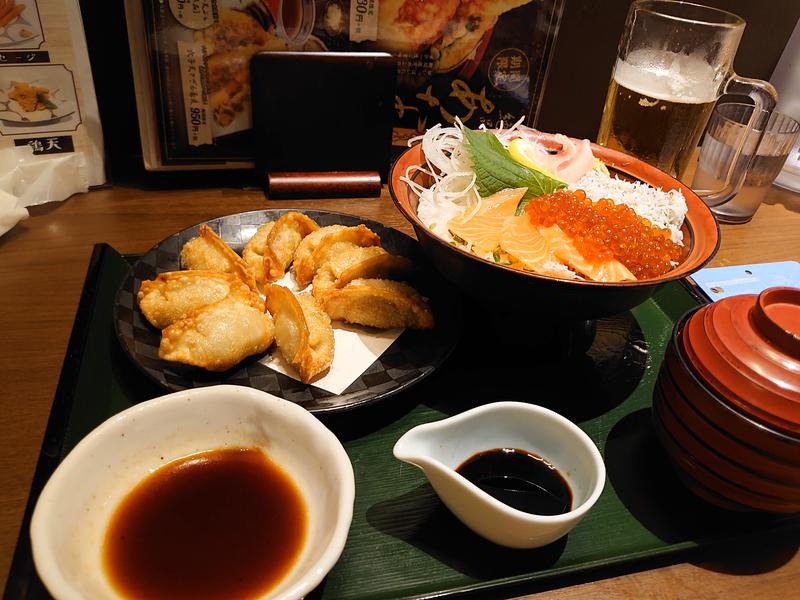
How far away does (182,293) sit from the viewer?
134 centimetres

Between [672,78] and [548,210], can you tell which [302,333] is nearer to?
[548,210]

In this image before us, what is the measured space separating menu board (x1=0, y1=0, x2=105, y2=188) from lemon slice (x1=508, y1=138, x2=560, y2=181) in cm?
130

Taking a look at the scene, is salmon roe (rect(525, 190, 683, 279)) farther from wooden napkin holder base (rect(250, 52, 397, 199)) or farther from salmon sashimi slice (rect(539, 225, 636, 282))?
wooden napkin holder base (rect(250, 52, 397, 199))

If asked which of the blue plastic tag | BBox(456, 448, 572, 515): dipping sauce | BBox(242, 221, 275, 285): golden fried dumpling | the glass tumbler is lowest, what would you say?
the blue plastic tag

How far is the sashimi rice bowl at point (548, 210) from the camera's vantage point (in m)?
1.29

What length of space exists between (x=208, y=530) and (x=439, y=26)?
1.70 meters

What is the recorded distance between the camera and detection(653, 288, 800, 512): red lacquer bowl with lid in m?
0.93

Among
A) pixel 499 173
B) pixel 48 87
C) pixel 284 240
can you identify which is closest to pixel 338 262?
pixel 284 240

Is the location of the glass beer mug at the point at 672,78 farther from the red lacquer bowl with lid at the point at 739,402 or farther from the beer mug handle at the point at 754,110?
the red lacquer bowl with lid at the point at 739,402

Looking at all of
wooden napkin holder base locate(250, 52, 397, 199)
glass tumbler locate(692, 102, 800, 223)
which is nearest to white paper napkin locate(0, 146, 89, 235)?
wooden napkin holder base locate(250, 52, 397, 199)

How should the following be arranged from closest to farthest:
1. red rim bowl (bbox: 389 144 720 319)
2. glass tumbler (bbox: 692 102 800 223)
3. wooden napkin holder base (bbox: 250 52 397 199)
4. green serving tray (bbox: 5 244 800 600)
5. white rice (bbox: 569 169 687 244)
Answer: green serving tray (bbox: 5 244 800 600)
red rim bowl (bbox: 389 144 720 319)
white rice (bbox: 569 169 687 244)
wooden napkin holder base (bbox: 250 52 397 199)
glass tumbler (bbox: 692 102 800 223)

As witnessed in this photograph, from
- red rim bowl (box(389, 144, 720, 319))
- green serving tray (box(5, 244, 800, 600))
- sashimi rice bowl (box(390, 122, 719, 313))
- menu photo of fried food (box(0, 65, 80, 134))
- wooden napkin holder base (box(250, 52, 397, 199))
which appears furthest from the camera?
wooden napkin holder base (box(250, 52, 397, 199))

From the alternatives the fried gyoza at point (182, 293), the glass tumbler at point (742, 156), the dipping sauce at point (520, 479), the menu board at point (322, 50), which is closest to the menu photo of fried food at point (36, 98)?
the menu board at point (322, 50)

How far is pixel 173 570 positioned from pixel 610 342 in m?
1.15
